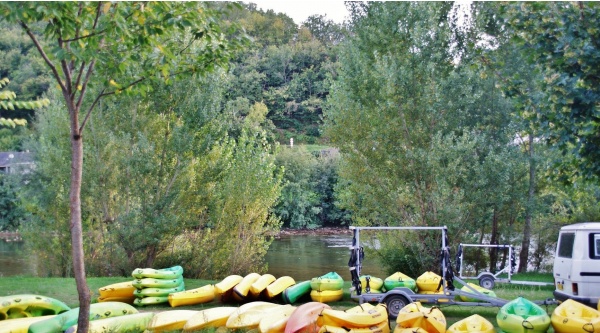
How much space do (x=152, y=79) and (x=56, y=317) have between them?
14.8 ft

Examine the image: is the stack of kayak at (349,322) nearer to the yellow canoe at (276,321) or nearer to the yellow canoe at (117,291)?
the yellow canoe at (276,321)

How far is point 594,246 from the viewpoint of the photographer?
10883 mm

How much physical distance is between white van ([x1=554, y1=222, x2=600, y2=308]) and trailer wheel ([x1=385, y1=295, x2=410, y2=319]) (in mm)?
3028

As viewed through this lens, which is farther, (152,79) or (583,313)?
(583,313)

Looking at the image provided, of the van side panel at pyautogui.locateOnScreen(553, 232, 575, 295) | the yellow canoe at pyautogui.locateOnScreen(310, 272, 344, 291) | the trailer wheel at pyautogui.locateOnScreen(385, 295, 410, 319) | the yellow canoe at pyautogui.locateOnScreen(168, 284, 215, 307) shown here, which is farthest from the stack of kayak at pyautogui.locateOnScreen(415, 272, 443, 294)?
the yellow canoe at pyautogui.locateOnScreen(168, 284, 215, 307)

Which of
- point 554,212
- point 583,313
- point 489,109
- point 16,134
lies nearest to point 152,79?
point 583,313

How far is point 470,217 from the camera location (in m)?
18.4

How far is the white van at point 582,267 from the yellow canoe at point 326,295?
15.5ft

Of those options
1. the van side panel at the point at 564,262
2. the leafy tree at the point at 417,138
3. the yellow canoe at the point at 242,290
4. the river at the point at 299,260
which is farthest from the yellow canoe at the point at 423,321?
the river at the point at 299,260

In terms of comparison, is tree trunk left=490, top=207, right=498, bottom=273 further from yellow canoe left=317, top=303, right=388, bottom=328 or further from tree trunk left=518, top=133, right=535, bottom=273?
yellow canoe left=317, top=303, right=388, bottom=328

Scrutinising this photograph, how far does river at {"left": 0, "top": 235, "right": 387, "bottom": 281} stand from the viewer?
25205 mm

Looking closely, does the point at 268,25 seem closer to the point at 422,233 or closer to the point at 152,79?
the point at 422,233

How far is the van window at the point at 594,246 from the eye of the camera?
1081 cm

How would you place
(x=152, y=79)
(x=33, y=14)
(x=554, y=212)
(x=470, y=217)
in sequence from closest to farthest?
(x=33, y=14) → (x=152, y=79) → (x=470, y=217) → (x=554, y=212)
